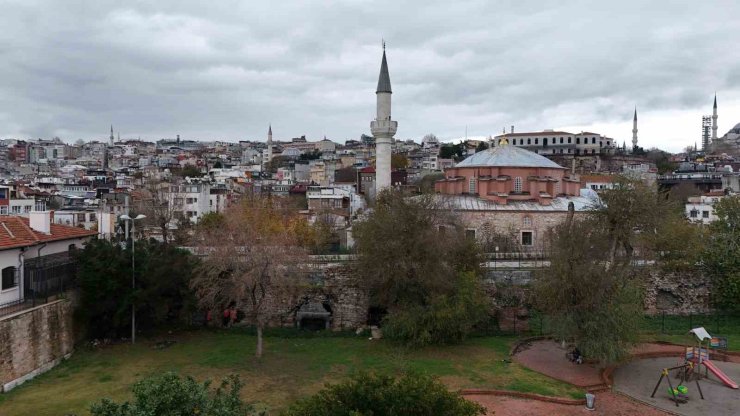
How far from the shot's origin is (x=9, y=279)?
670 inches

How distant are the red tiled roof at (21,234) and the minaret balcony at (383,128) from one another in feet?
73.3

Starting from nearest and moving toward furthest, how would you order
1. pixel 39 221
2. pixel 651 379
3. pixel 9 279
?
pixel 651 379
pixel 9 279
pixel 39 221

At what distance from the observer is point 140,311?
1927 centimetres

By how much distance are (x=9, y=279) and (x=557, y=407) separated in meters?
16.7

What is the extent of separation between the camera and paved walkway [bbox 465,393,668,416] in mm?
13438

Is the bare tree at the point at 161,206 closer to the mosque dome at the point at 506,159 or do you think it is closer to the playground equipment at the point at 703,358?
the mosque dome at the point at 506,159

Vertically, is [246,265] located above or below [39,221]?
below

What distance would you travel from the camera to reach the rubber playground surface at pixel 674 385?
45.1 feet

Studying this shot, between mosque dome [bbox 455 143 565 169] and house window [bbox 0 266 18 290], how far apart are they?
26.9 meters

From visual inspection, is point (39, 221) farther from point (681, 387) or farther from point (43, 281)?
A: point (681, 387)

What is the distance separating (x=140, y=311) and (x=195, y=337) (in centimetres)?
220

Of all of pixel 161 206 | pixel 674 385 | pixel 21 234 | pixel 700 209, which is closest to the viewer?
pixel 674 385

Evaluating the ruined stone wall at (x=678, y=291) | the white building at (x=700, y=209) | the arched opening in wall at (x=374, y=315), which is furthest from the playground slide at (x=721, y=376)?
the white building at (x=700, y=209)

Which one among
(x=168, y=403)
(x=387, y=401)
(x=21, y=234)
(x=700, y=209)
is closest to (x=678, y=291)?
(x=387, y=401)
